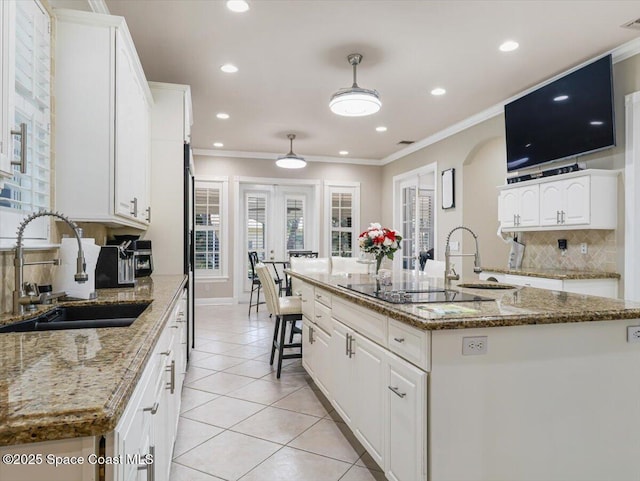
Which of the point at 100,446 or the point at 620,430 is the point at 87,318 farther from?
the point at 620,430

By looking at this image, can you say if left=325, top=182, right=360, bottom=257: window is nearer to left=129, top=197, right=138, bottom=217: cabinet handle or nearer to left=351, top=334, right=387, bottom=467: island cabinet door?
left=129, top=197, right=138, bottom=217: cabinet handle

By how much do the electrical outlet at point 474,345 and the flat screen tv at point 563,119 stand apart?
3.10m

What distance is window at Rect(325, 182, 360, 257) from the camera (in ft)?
26.7

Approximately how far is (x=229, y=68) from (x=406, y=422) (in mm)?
3615

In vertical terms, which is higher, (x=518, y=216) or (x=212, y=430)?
(x=518, y=216)

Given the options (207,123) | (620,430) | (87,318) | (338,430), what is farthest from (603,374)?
(207,123)

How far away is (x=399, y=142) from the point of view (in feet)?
22.7

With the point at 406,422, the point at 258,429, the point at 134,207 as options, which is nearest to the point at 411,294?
the point at 406,422

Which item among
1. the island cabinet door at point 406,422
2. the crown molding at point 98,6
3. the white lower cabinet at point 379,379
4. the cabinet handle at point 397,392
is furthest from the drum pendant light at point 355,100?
the cabinet handle at point 397,392

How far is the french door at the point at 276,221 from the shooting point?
790 centimetres

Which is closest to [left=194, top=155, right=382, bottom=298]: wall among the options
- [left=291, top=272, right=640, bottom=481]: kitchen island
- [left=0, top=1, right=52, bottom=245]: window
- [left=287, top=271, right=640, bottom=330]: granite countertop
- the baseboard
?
the baseboard

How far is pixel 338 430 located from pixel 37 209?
216cm

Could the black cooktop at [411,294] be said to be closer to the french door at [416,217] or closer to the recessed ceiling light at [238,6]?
the recessed ceiling light at [238,6]

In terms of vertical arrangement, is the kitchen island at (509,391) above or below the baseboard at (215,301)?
above
